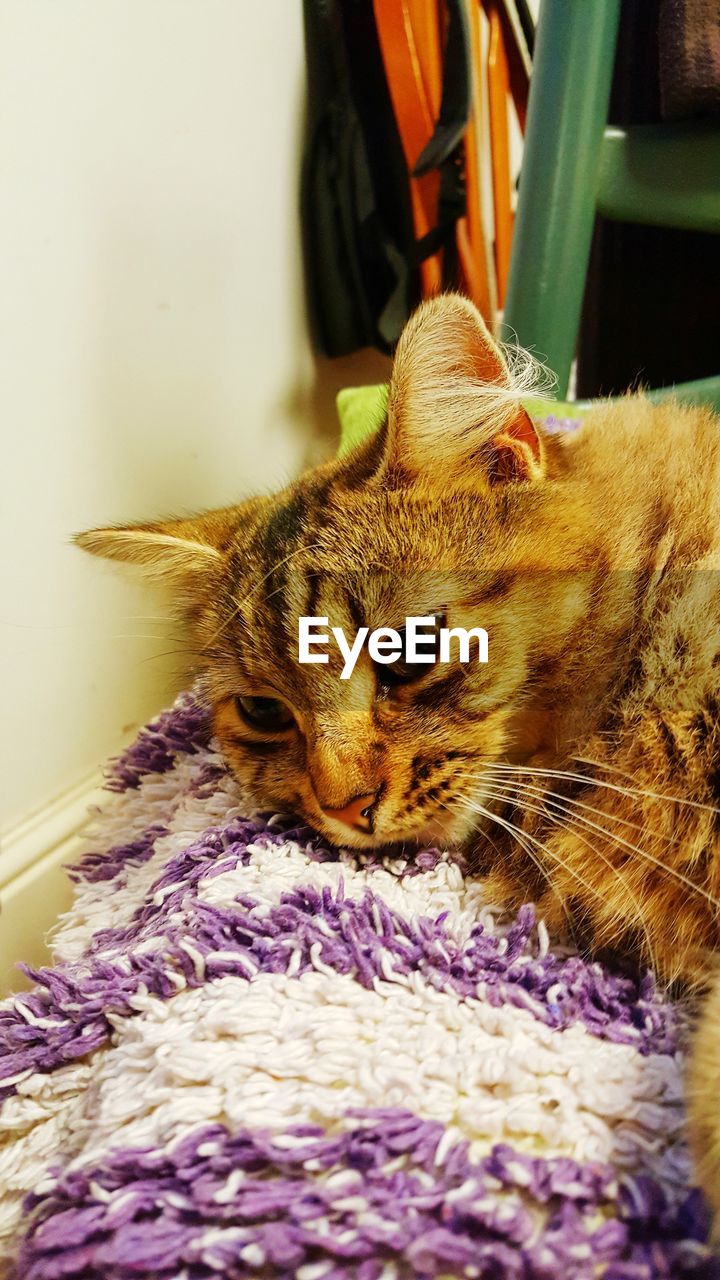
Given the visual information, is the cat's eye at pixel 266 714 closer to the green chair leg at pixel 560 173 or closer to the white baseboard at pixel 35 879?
the white baseboard at pixel 35 879

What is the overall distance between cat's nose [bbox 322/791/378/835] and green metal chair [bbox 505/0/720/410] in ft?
2.42

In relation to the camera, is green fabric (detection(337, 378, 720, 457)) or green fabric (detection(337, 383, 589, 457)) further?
green fabric (detection(337, 383, 589, 457))

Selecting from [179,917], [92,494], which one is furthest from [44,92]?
[179,917]

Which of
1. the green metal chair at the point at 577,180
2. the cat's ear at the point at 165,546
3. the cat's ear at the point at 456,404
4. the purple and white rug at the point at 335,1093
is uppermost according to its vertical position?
the green metal chair at the point at 577,180

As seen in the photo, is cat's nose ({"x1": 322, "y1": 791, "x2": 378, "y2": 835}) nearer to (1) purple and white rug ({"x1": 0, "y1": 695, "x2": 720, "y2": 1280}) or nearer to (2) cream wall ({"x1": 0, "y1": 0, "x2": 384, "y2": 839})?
(1) purple and white rug ({"x1": 0, "y1": 695, "x2": 720, "y2": 1280})

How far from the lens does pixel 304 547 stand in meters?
0.73

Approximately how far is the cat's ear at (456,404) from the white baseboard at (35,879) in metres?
0.68

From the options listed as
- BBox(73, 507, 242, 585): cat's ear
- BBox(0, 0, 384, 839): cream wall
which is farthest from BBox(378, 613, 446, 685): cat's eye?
BBox(0, 0, 384, 839): cream wall

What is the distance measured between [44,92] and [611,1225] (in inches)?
47.9

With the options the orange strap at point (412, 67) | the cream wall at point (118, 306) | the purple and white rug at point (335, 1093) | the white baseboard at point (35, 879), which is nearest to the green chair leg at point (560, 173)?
the orange strap at point (412, 67)

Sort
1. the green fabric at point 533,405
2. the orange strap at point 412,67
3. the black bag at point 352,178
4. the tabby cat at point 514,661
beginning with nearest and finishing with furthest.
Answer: the tabby cat at point 514,661 < the green fabric at point 533,405 < the orange strap at point 412,67 < the black bag at point 352,178

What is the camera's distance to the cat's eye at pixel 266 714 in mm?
781

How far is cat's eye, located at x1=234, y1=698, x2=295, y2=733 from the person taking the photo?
0.78 metres

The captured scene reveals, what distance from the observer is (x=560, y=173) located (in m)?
1.06
